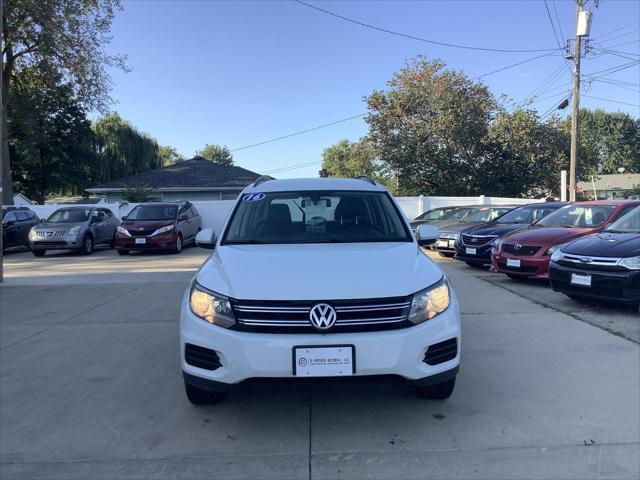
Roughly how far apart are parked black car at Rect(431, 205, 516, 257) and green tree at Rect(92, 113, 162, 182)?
3401cm

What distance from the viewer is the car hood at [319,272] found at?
322 cm

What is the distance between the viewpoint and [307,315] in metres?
3.15

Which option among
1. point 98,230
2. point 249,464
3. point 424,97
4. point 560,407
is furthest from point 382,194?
point 424,97

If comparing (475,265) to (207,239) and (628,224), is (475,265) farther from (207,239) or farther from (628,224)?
(207,239)

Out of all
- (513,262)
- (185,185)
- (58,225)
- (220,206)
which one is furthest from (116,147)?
(513,262)

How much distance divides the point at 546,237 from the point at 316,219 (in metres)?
5.75

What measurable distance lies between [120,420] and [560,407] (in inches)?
130

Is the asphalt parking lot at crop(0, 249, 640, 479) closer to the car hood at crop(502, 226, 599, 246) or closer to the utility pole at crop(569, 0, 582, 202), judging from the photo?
the car hood at crop(502, 226, 599, 246)

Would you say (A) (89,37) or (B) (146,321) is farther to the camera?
(A) (89,37)

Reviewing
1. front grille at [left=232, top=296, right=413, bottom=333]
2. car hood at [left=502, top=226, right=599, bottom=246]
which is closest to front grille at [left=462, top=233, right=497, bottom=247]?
car hood at [left=502, top=226, right=599, bottom=246]

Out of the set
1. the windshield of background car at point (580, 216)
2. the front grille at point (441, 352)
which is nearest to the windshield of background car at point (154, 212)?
the windshield of background car at point (580, 216)

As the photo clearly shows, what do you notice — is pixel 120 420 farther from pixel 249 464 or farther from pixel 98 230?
pixel 98 230

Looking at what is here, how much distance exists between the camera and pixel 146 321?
6785mm

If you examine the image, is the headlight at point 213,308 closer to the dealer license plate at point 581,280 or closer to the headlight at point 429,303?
the headlight at point 429,303
